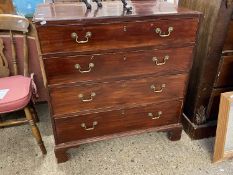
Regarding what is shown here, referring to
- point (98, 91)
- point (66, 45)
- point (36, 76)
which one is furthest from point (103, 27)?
point (36, 76)

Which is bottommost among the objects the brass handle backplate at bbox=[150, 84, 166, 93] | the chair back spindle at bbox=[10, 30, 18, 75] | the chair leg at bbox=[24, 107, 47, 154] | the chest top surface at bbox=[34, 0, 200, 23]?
the chair leg at bbox=[24, 107, 47, 154]

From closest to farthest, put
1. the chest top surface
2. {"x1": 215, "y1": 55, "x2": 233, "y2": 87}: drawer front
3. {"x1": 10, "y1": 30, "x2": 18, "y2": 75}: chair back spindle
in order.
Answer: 1. the chest top surface
2. {"x1": 215, "y1": 55, "x2": 233, "y2": 87}: drawer front
3. {"x1": 10, "y1": 30, "x2": 18, "y2": 75}: chair back spindle

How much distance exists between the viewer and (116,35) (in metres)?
1.25

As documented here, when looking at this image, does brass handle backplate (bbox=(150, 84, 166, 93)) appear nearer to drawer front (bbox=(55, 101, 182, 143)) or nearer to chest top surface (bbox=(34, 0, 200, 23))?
drawer front (bbox=(55, 101, 182, 143))

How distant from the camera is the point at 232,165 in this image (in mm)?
1604

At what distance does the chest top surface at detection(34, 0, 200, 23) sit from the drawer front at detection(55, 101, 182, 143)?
0.60m

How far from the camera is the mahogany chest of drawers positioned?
1.20 m

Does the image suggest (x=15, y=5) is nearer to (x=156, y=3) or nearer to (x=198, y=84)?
(x=156, y=3)

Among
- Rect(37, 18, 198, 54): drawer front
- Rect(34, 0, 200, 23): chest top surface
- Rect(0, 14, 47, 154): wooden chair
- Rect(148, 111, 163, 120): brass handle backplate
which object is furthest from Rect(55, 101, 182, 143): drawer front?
Rect(34, 0, 200, 23): chest top surface

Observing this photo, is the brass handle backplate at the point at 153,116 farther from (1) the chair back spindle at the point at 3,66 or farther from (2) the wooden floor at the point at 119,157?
(1) the chair back spindle at the point at 3,66

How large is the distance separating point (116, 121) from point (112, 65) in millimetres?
420

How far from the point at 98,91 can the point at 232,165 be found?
41.1 inches

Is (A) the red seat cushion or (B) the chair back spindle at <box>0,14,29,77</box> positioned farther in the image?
(B) the chair back spindle at <box>0,14,29,77</box>

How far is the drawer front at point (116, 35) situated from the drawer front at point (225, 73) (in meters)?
0.33
